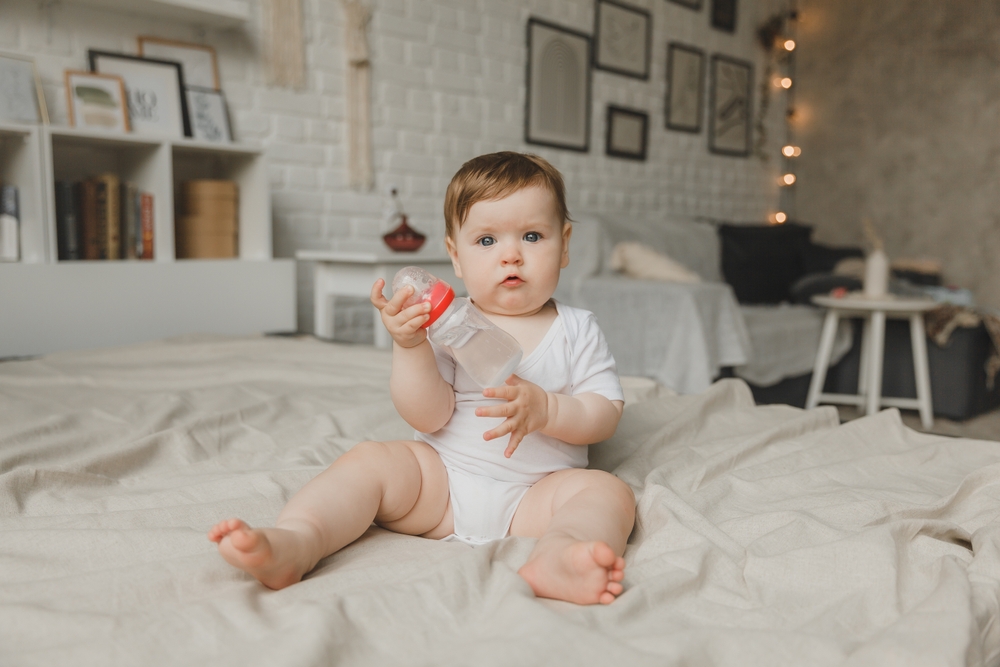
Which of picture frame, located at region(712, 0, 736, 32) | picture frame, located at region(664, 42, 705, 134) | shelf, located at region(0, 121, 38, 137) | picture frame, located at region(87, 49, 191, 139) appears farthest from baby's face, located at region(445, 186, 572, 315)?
picture frame, located at region(712, 0, 736, 32)

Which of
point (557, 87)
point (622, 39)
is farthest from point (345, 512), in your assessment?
point (622, 39)

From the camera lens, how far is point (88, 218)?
2088 mm

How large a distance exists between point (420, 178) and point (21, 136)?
1530 millimetres

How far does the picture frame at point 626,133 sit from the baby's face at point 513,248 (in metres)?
3.23

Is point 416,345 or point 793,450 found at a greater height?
point 416,345

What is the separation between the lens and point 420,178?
10.5 ft

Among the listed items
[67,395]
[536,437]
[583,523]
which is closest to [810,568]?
[583,523]

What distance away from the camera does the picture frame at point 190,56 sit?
240cm

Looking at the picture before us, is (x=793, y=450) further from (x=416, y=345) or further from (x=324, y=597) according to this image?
(x=324, y=597)

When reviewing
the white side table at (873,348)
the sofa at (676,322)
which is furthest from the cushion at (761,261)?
the white side table at (873,348)

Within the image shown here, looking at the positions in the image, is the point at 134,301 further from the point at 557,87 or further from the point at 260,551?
the point at 557,87

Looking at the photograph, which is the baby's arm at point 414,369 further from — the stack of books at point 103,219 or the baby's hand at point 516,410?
the stack of books at point 103,219

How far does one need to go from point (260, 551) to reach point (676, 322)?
7.67 feet

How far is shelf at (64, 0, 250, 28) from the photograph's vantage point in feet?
7.34
